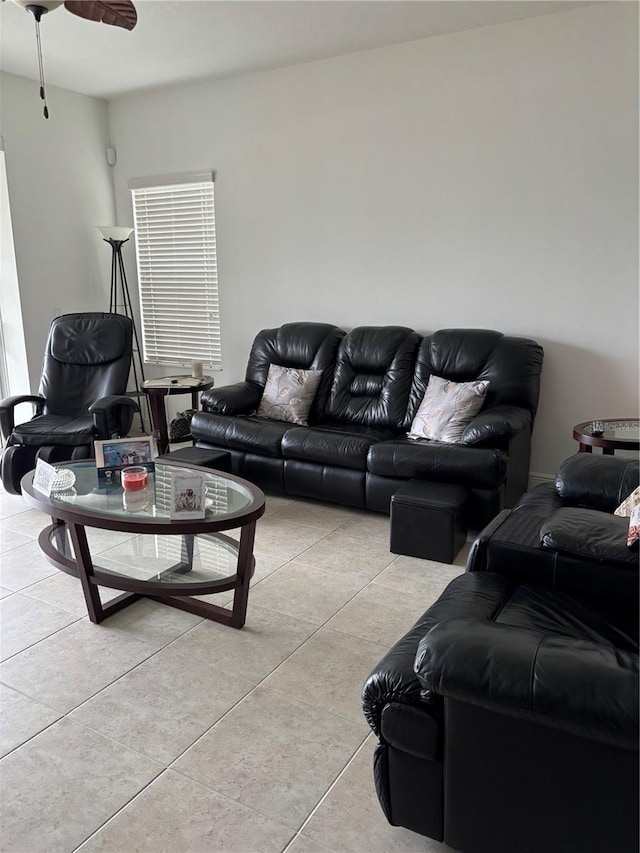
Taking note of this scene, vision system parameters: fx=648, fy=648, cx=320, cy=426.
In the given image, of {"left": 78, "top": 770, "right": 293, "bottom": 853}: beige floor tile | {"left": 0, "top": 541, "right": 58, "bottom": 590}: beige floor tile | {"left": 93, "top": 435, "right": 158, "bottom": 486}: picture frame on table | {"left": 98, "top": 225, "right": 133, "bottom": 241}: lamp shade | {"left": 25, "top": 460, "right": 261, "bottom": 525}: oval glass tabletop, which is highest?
{"left": 98, "top": 225, "right": 133, "bottom": 241}: lamp shade

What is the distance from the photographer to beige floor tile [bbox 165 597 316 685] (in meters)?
2.41

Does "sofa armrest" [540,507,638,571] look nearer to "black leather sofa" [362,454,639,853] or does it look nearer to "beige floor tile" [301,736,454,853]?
"black leather sofa" [362,454,639,853]

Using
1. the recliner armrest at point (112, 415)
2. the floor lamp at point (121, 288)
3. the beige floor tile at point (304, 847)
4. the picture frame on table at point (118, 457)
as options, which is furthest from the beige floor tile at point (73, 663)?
the floor lamp at point (121, 288)

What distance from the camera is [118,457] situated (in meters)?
3.04

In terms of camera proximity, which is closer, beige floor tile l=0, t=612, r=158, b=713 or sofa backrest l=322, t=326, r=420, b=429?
beige floor tile l=0, t=612, r=158, b=713

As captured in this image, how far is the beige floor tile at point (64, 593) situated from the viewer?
2.85 metres

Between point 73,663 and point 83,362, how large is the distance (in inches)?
105

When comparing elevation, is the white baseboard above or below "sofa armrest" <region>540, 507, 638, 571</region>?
below

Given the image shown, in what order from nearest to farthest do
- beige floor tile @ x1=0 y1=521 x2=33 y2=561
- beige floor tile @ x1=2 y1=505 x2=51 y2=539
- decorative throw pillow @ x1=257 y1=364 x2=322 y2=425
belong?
beige floor tile @ x1=0 y1=521 x2=33 y2=561
beige floor tile @ x1=2 y1=505 x2=51 y2=539
decorative throw pillow @ x1=257 y1=364 x2=322 y2=425

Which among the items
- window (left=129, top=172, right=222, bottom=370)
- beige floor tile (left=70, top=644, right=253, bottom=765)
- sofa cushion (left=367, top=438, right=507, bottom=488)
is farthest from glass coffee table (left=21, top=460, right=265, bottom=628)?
window (left=129, top=172, right=222, bottom=370)

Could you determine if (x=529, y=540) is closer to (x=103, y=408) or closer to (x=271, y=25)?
(x=103, y=408)

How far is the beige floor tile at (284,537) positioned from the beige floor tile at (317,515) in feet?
0.20

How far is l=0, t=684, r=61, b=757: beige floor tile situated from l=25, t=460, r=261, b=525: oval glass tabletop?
696mm

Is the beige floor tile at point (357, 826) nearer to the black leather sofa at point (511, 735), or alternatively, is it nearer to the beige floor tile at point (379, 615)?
the black leather sofa at point (511, 735)
